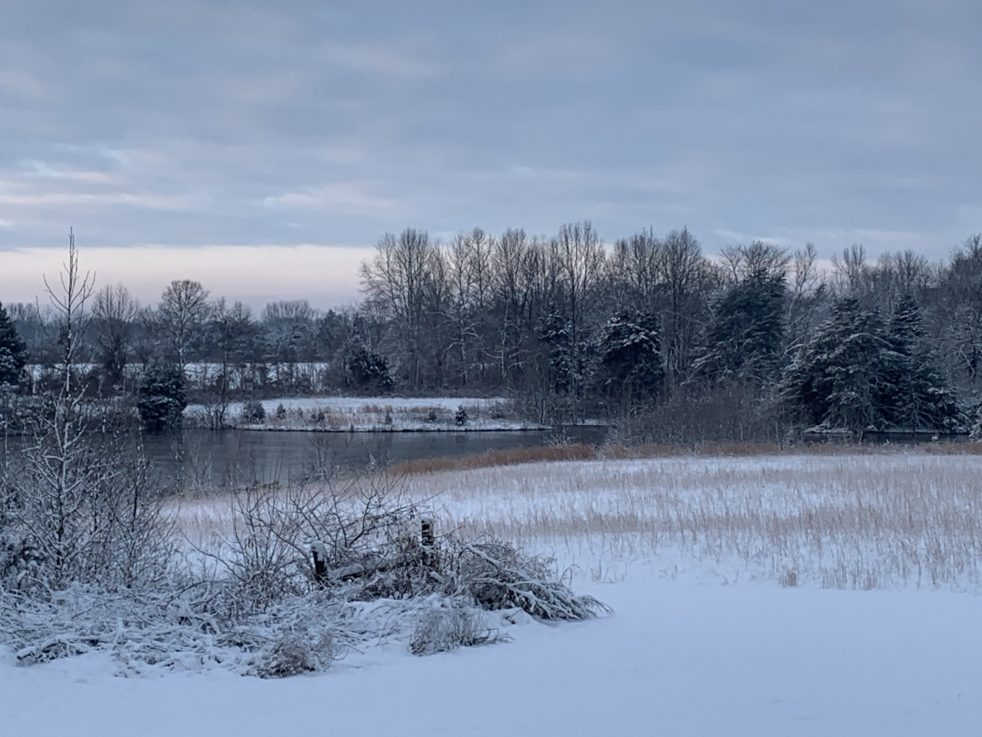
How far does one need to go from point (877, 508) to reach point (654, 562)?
5152 mm

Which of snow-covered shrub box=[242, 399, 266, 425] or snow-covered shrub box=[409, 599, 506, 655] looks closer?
snow-covered shrub box=[409, 599, 506, 655]

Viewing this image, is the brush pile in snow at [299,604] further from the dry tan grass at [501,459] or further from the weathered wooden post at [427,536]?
the dry tan grass at [501,459]

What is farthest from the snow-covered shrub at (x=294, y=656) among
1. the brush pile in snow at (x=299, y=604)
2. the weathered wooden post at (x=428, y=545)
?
the weathered wooden post at (x=428, y=545)

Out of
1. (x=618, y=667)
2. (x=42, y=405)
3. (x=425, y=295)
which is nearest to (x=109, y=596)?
(x=42, y=405)

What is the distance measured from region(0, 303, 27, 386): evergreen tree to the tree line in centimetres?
13

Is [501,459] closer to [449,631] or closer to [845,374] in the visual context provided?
[845,374]

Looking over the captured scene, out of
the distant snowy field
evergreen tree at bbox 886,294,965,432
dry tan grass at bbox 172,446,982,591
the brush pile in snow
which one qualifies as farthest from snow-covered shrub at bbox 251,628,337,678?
evergreen tree at bbox 886,294,965,432

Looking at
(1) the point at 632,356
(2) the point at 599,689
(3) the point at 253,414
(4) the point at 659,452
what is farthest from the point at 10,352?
(1) the point at 632,356

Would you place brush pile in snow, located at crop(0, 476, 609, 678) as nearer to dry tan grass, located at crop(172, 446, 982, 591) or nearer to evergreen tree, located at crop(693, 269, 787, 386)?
dry tan grass, located at crop(172, 446, 982, 591)

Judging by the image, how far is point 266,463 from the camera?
30.3 m

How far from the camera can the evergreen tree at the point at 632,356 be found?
172 ft

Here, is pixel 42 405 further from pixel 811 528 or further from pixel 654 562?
pixel 811 528

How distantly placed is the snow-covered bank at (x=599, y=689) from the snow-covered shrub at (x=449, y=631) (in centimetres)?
15

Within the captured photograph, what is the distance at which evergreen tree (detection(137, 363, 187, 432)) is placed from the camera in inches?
1317
